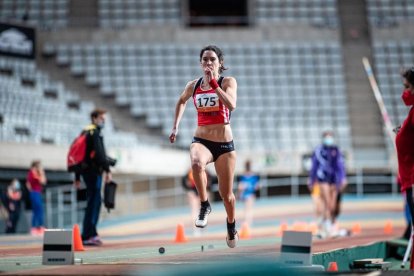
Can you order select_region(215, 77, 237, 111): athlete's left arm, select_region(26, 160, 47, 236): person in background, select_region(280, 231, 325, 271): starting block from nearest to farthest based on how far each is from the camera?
1. select_region(280, 231, 325, 271): starting block
2. select_region(215, 77, 237, 111): athlete's left arm
3. select_region(26, 160, 47, 236): person in background

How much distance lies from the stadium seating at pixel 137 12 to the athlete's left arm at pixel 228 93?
89.2 feet

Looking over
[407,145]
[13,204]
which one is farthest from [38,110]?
[407,145]

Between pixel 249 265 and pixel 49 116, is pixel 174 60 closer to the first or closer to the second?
pixel 49 116

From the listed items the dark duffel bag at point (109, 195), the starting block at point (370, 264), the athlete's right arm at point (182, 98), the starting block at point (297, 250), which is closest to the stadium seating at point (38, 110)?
the dark duffel bag at point (109, 195)

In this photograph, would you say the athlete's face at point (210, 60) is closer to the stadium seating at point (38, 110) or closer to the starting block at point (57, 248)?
the starting block at point (57, 248)

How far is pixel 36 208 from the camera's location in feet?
71.3

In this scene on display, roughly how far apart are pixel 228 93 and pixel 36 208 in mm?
13455

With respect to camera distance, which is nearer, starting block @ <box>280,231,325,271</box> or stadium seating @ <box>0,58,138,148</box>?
starting block @ <box>280,231,325,271</box>

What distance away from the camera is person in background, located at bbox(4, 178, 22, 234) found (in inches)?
895

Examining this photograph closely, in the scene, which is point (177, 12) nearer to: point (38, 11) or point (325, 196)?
point (38, 11)

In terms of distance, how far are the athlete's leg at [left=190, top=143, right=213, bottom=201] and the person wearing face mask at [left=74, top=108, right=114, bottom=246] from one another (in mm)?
3883

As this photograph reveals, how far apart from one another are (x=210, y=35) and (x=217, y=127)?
86.3 ft

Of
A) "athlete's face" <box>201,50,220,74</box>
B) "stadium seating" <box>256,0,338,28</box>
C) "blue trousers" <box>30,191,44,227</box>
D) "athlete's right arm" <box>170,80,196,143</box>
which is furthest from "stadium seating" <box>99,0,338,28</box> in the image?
"athlete's face" <box>201,50,220,74</box>

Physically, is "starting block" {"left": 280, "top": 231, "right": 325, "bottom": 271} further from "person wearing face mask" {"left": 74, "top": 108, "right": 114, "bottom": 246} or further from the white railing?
the white railing
